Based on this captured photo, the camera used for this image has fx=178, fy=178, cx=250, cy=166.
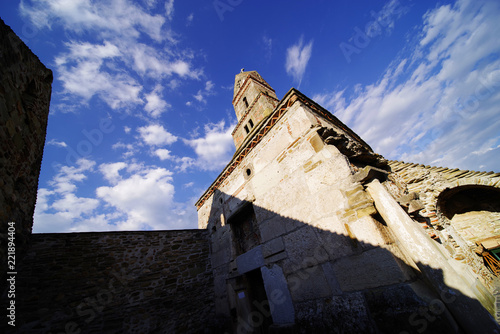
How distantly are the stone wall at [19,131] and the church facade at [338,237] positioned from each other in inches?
157

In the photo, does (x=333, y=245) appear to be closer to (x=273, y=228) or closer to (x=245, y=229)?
(x=273, y=228)

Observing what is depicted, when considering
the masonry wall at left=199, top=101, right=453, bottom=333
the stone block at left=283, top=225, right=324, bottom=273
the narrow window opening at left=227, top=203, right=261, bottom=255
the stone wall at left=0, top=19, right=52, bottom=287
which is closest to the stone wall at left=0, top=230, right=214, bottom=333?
the masonry wall at left=199, top=101, right=453, bottom=333

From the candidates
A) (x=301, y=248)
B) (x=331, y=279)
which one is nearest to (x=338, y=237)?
(x=331, y=279)

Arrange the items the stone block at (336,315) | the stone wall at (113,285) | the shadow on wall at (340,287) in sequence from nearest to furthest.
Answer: the shadow on wall at (340,287)
the stone block at (336,315)
the stone wall at (113,285)

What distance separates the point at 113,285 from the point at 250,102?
9103 mm

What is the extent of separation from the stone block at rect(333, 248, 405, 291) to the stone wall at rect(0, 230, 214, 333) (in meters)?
4.63

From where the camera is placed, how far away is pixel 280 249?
3707 mm

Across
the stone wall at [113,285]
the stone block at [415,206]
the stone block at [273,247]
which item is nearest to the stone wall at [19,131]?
Answer: the stone wall at [113,285]

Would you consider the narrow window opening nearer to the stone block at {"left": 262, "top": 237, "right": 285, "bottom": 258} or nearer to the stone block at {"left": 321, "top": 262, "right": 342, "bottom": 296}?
the stone block at {"left": 262, "top": 237, "right": 285, "bottom": 258}

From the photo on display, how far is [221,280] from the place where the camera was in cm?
553

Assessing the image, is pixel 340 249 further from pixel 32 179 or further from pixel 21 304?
pixel 21 304

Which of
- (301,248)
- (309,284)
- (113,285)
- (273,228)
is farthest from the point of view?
(113,285)

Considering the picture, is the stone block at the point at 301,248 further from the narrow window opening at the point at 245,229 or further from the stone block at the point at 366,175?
the narrow window opening at the point at 245,229

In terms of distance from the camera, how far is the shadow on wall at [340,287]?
6.40 feet
